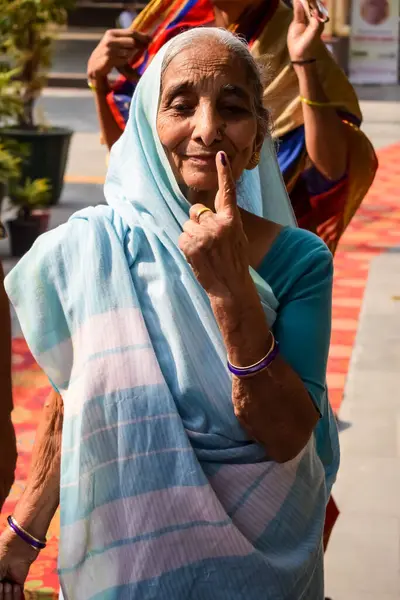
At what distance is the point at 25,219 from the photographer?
1041 centimetres

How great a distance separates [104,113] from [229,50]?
1937 mm

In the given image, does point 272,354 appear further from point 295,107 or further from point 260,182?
point 295,107

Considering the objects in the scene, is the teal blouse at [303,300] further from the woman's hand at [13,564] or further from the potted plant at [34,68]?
the potted plant at [34,68]

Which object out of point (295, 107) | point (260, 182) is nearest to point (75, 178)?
point (295, 107)

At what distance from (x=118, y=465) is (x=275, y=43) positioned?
7.73ft

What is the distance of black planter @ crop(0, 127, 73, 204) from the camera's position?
1247 cm

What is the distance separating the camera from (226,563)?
241 centimetres

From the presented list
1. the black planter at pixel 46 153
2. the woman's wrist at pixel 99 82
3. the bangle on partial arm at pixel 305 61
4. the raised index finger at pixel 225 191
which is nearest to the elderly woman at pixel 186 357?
the raised index finger at pixel 225 191

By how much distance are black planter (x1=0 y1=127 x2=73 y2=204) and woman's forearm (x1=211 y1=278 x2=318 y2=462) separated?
10177mm

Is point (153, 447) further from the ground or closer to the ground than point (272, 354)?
closer to the ground

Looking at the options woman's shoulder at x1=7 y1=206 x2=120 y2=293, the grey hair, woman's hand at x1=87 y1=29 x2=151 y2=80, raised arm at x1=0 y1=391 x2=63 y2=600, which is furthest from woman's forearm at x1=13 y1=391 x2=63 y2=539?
woman's hand at x1=87 y1=29 x2=151 y2=80

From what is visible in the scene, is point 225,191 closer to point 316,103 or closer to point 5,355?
point 5,355

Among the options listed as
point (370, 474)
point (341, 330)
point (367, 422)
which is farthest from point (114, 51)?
point (341, 330)

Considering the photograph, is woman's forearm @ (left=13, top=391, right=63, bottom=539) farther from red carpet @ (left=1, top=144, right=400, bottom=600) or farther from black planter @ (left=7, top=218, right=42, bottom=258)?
black planter @ (left=7, top=218, right=42, bottom=258)
